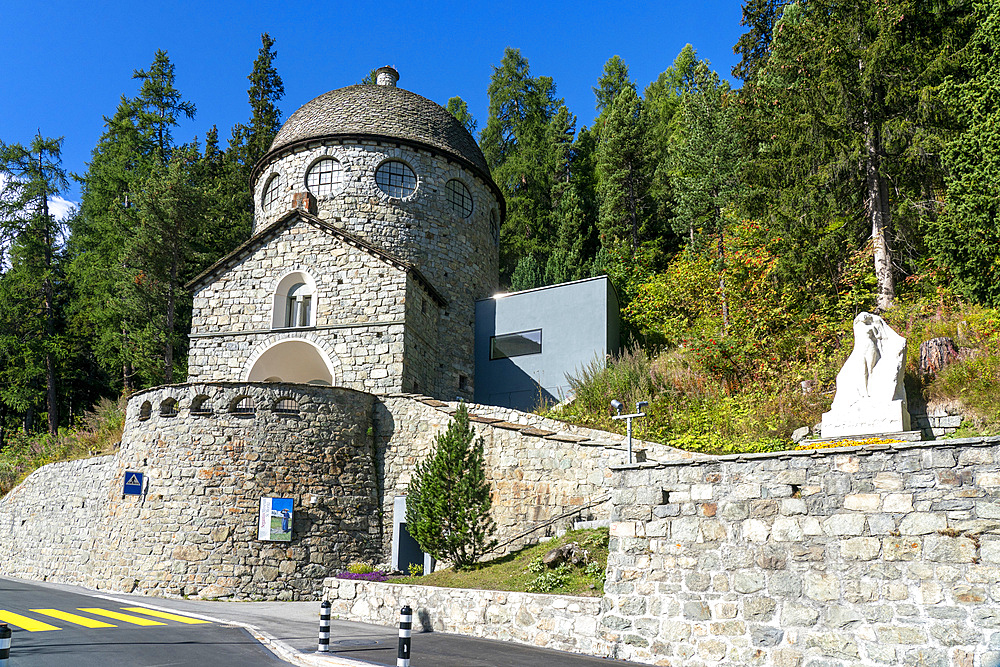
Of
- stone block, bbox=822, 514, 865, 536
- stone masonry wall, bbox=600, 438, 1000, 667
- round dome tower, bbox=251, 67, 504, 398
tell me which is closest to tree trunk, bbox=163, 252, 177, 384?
round dome tower, bbox=251, 67, 504, 398

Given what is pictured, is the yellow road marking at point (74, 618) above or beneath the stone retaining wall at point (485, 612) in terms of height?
beneath

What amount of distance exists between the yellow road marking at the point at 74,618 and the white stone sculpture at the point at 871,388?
1135 cm

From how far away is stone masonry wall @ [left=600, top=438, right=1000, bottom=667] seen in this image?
22.0 feet

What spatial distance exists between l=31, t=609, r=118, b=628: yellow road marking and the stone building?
28.3 ft

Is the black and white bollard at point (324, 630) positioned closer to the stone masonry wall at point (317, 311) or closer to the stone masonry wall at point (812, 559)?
the stone masonry wall at point (812, 559)

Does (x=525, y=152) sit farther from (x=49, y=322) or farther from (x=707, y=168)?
(x=49, y=322)

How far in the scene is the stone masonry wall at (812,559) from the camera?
670 cm

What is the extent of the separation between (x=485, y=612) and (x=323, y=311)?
39.5ft

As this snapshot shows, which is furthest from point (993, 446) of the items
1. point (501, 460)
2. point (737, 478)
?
point (501, 460)

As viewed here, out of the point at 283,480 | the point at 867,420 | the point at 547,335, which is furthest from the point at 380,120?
the point at 867,420

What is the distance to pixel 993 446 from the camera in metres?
6.72

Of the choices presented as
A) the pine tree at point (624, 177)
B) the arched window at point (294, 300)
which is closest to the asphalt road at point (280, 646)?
the arched window at point (294, 300)

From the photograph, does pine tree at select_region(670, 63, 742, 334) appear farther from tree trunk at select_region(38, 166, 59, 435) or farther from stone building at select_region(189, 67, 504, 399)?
tree trunk at select_region(38, 166, 59, 435)

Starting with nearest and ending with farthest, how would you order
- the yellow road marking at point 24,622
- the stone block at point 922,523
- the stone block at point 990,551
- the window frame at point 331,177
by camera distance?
the stone block at point 990,551 < the stone block at point 922,523 < the yellow road marking at point 24,622 < the window frame at point 331,177
